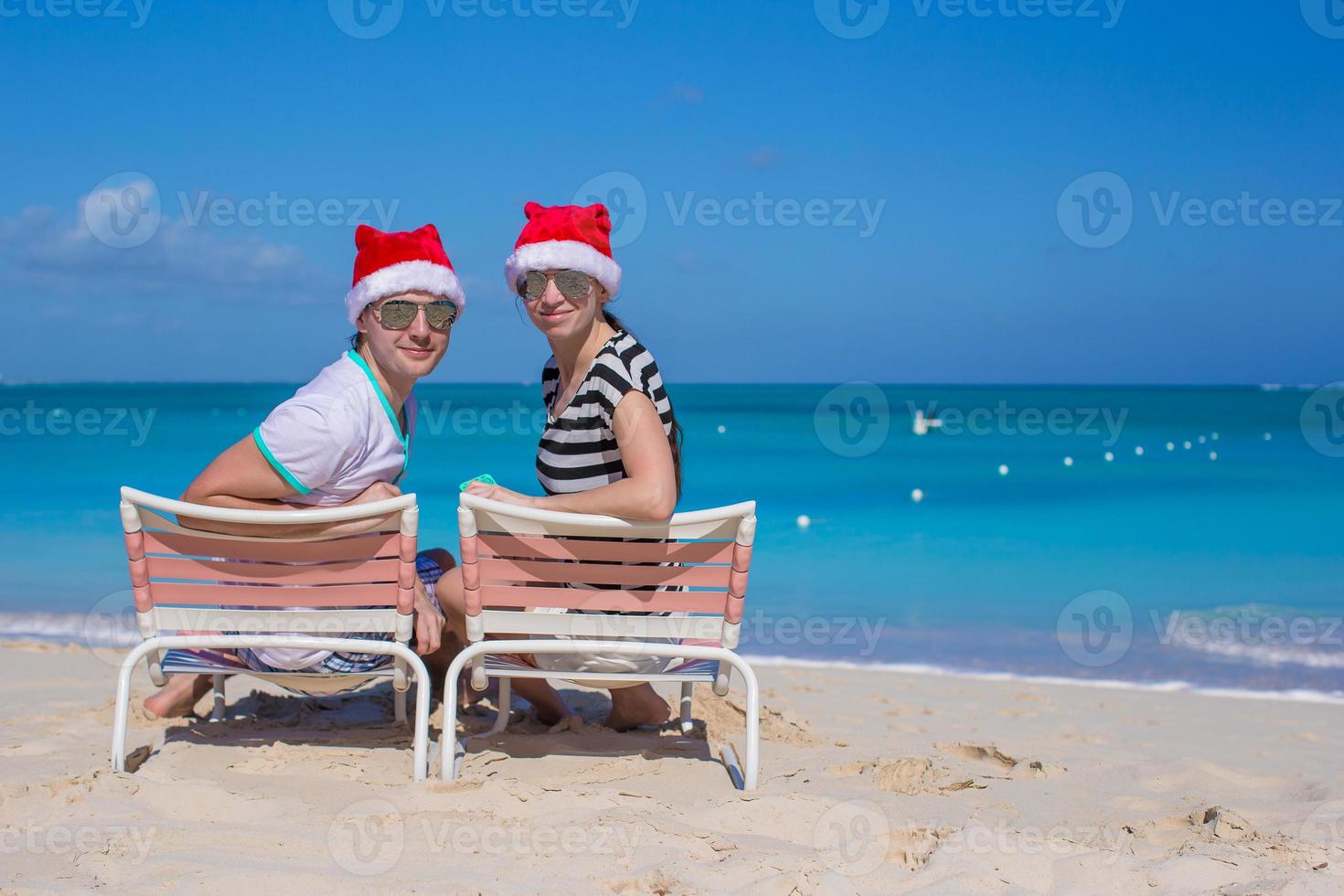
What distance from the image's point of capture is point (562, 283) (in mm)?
3484

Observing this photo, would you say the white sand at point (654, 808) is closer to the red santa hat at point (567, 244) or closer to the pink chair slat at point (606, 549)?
the pink chair slat at point (606, 549)

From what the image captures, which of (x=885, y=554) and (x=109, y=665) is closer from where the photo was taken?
(x=109, y=665)

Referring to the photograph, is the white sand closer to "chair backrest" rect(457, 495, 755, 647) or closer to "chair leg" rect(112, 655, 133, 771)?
"chair leg" rect(112, 655, 133, 771)

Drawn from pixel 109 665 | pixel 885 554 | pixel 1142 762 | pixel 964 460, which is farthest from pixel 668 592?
pixel 964 460

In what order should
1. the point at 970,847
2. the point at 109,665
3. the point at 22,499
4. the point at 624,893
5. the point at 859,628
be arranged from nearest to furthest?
the point at 624,893, the point at 970,847, the point at 109,665, the point at 859,628, the point at 22,499

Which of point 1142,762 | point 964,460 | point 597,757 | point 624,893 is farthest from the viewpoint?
point 964,460

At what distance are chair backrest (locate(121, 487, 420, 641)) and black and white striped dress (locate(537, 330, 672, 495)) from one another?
1.87ft

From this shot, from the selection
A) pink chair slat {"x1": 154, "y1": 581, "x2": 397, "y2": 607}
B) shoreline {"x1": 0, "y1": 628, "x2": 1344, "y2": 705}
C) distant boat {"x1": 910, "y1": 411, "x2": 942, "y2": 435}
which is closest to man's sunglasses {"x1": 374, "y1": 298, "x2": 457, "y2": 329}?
pink chair slat {"x1": 154, "y1": 581, "x2": 397, "y2": 607}

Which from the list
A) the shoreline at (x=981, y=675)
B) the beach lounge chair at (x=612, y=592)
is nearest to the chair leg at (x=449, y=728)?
the beach lounge chair at (x=612, y=592)

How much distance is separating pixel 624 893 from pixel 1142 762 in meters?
2.32

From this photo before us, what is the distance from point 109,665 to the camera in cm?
544

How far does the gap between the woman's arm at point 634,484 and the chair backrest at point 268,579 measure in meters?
0.36

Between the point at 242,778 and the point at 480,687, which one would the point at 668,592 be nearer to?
the point at 480,687

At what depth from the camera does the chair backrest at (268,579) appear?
3133 millimetres
